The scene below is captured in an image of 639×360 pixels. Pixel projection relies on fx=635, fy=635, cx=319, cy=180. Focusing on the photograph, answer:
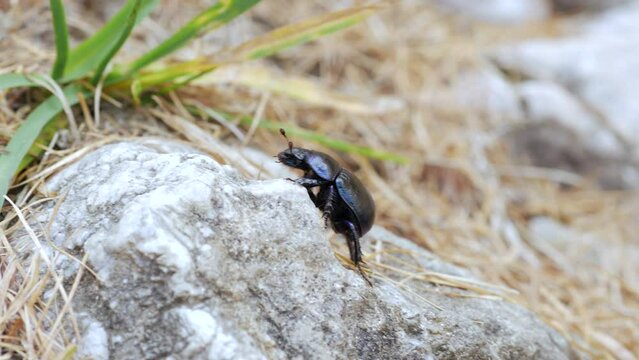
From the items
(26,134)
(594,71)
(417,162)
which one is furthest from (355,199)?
(594,71)

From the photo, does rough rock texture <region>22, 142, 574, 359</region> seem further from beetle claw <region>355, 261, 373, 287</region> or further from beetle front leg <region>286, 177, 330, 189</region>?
beetle front leg <region>286, 177, 330, 189</region>

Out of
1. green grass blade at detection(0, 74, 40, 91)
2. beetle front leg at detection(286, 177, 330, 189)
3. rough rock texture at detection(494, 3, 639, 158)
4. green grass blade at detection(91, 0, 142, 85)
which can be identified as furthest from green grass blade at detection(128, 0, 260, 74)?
rough rock texture at detection(494, 3, 639, 158)

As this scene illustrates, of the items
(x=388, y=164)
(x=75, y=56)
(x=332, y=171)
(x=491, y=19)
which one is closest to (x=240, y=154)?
(x=332, y=171)

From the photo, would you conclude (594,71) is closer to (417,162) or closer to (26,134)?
(417,162)

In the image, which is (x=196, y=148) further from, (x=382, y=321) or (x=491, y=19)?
(x=491, y=19)

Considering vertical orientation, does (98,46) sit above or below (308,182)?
above

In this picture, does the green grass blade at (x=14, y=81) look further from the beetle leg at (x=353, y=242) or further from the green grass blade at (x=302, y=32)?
the beetle leg at (x=353, y=242)
